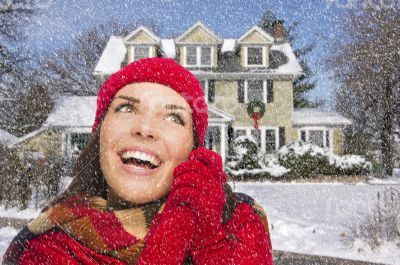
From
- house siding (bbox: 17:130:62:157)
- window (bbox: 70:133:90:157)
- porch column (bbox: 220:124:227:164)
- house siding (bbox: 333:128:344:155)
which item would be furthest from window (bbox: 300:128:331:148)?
window (bbox: 70:133:90:157)

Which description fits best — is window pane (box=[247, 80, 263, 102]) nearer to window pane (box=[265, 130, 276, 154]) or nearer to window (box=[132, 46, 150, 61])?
window pane (box=[265, 130, 276, 154])

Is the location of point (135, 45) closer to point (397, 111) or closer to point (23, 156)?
point (23, 156)

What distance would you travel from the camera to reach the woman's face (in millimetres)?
1071

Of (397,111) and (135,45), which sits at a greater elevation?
(135,45)

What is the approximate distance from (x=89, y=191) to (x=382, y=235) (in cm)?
630

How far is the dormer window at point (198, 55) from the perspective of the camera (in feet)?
66.0

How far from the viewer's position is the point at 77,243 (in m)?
0.99

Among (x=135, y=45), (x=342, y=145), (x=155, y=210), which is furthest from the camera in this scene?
(x=342, y=145)

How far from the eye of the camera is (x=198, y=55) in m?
20.1

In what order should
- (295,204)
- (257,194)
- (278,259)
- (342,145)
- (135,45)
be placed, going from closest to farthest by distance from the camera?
(278,259) < (295,204) < (257,194) < (135,45) < (342,145)

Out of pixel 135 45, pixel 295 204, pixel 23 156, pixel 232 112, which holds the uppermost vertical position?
pixel 135 45

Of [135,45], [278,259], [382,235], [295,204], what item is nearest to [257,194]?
[295,204]

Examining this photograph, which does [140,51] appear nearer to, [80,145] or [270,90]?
[270,90]

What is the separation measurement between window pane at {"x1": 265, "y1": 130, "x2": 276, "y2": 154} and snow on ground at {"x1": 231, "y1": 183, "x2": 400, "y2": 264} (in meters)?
4.78
